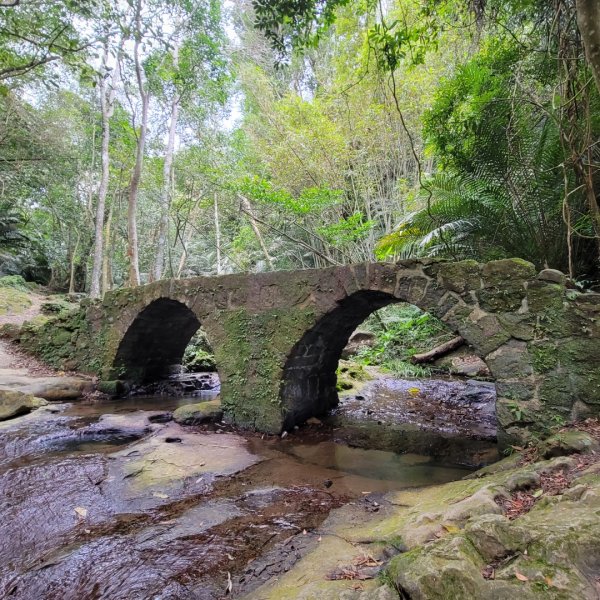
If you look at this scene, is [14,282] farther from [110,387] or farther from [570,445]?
[570,445]

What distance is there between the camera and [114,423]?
5.17 m

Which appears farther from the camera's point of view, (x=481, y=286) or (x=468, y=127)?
(x=468, y=127)

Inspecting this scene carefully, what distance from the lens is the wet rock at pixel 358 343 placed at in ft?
34.1

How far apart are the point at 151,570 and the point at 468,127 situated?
19.0 feet

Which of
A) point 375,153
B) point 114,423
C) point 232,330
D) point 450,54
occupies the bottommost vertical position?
point 114,423

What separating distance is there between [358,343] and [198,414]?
637cm

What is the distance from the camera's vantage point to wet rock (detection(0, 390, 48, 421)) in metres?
5.09

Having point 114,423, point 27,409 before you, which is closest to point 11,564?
point 114,423

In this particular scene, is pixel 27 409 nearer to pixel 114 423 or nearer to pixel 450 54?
pixel 114 423

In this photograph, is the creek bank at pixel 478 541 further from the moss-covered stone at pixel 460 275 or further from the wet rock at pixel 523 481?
the moss-covered stone at pixel 460 275

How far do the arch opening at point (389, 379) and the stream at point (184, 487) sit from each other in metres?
0.08

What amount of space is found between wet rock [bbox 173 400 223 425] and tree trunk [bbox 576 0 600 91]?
4.97 meters

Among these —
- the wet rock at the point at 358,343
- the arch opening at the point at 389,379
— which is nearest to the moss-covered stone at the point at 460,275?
the arch opening at the point at 389,379

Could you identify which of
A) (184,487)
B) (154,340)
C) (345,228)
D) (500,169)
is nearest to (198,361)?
(154,340)
